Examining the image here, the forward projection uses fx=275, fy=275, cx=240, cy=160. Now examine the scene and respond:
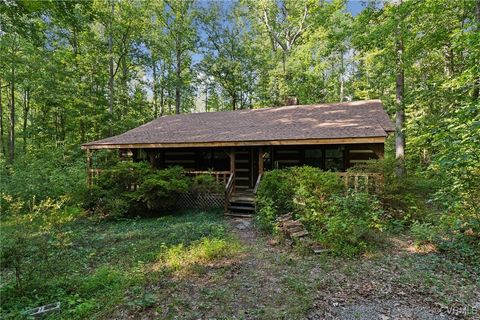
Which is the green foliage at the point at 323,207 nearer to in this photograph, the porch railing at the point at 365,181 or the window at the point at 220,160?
the porch railing at the point at 365,181

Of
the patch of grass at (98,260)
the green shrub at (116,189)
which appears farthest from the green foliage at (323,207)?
the green shrub at (116,189)

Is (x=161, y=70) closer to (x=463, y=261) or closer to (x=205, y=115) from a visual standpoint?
(x=205, y=115)

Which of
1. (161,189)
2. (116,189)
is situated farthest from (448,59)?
(116,189)

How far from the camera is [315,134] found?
384 inches

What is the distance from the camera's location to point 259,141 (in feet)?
32.8

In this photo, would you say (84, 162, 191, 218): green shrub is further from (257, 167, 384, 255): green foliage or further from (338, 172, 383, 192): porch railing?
(338, 172, 383, 192): porch railing

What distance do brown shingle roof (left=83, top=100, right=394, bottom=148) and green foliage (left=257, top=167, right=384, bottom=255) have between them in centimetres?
215

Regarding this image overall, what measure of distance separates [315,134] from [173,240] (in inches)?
236

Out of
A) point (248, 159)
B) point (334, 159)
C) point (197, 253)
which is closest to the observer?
point (197, 253)

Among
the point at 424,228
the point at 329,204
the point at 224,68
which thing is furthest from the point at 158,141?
the point at 224,68

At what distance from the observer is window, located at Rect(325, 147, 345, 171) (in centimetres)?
1133

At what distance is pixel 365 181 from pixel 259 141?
3.85 m

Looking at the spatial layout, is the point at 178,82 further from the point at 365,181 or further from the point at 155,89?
the point at 365,181

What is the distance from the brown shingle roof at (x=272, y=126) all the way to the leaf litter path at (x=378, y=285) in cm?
480
